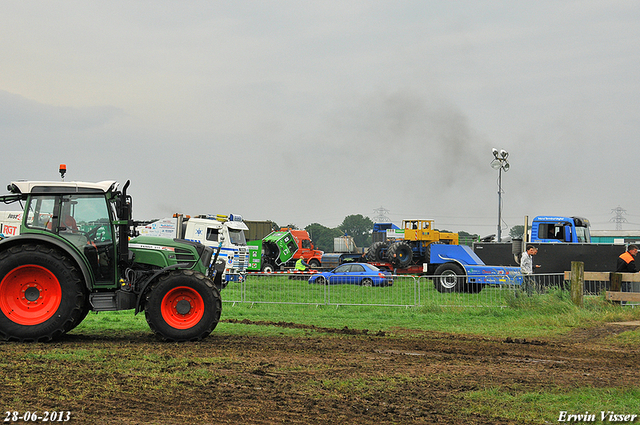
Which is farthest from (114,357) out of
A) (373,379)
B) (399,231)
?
(399,231)

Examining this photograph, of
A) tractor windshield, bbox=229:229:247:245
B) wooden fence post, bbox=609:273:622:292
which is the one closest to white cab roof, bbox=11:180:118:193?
wooden fence post, bbox=609:273:622:292

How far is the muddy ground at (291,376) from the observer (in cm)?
555

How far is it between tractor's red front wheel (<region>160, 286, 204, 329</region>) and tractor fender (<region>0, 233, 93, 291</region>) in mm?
1276

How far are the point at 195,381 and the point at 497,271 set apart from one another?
1402cm

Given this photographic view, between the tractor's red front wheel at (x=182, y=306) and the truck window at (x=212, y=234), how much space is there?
50.7 ft

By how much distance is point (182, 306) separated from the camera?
9695mm

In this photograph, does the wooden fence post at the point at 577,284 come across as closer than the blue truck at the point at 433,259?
Yes

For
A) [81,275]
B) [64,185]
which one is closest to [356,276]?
[81,275]

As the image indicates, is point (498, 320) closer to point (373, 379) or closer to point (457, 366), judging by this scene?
point (457, 366)

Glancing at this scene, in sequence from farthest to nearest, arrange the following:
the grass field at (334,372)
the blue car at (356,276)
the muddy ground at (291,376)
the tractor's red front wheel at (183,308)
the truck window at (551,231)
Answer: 1. the truck window at (551,231)
2. the blue car at (356,276)
3. the tractor's red front wheel at (183,308)
4. the grass field at (334,372)
5. the muddy ground at (291,376)

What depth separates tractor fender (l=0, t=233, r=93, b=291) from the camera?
9.34m

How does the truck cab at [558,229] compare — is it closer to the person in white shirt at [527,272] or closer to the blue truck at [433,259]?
the blue truck at [433,259]

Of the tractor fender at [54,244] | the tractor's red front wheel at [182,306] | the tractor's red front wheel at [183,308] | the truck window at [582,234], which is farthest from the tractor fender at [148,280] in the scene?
the truck window at [582,234]

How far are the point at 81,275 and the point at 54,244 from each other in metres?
0.64
